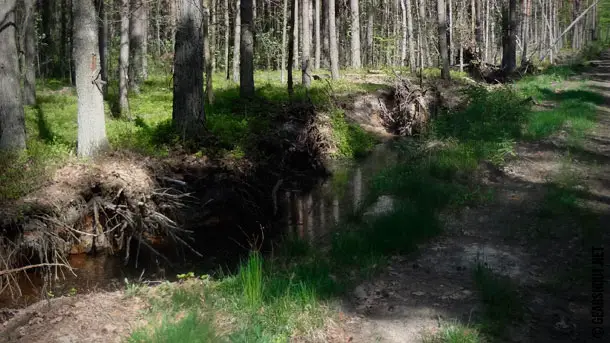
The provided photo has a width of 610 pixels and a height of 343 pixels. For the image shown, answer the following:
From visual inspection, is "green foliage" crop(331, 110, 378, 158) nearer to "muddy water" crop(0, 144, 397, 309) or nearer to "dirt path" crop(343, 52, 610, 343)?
"muddy water" crop(0, 144, 397, 309)

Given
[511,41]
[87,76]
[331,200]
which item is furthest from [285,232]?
[511,41]

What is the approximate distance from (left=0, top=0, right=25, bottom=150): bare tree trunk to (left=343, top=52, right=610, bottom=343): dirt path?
26.5 feet

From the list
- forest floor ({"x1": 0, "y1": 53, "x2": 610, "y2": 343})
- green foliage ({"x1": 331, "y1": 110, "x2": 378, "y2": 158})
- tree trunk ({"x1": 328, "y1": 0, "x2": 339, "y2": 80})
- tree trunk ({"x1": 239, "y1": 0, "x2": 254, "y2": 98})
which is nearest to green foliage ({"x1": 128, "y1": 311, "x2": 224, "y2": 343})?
forest floor ({"x1": 0, "y1": 53, "x2": 610, "y2": 343})

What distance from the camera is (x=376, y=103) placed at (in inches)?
826

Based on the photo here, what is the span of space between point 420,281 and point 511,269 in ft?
3.61

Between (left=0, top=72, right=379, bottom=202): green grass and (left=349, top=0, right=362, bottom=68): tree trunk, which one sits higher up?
(left=349, top=0, right=362, bottom=68): tree trunk

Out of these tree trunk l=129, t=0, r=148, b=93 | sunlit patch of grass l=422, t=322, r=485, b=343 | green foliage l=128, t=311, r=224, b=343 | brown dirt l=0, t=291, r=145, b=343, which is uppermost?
tree trunk l=129, t=0, r=148, b=93

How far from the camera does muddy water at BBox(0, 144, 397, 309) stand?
7934 mm

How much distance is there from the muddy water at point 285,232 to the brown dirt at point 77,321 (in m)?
0.28

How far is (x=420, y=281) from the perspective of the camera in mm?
5961

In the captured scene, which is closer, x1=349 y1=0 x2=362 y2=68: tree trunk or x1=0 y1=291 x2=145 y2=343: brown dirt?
x1=0 y1=291 x2=145 y2=343: brown dirt

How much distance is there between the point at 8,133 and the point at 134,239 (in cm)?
325

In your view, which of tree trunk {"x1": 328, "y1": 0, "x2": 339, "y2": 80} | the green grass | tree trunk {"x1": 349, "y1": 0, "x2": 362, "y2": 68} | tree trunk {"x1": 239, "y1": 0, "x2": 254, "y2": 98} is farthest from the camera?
tree trunk {"x1": 349, "y1": 0, "x2": 362, "y2": 68}

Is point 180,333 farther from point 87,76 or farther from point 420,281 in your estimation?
Result: point 87,76
